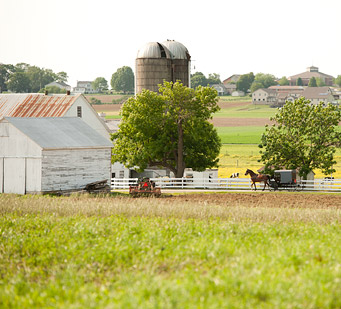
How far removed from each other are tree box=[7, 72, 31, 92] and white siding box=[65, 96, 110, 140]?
13747cm

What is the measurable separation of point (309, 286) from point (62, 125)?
1213 inches

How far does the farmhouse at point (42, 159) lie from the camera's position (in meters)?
36.2

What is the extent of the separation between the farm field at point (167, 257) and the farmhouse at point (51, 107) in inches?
951

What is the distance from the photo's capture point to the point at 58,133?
129ft

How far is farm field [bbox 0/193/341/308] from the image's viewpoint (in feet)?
40.1

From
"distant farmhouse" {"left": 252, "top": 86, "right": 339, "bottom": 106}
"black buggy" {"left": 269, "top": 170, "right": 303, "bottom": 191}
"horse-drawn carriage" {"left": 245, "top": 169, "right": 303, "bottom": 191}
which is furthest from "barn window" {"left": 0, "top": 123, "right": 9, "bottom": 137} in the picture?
"distant farmhouse" {"left": 252, "top": 86, "right": 339, "bottom": 106}

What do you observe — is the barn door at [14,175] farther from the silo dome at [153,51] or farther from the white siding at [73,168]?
the silo dome at [153,51]

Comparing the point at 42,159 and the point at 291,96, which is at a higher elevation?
the point at 291,96

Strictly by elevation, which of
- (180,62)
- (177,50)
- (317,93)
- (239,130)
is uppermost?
(317,93)

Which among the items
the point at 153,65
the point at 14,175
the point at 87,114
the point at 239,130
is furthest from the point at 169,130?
the point at 239,130

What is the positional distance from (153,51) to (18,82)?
137442 mm

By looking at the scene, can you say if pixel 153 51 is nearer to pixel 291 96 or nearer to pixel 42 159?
pixel 42 159

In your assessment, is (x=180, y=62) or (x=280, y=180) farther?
(x=180, y=62)

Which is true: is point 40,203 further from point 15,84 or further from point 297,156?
point 15,84
